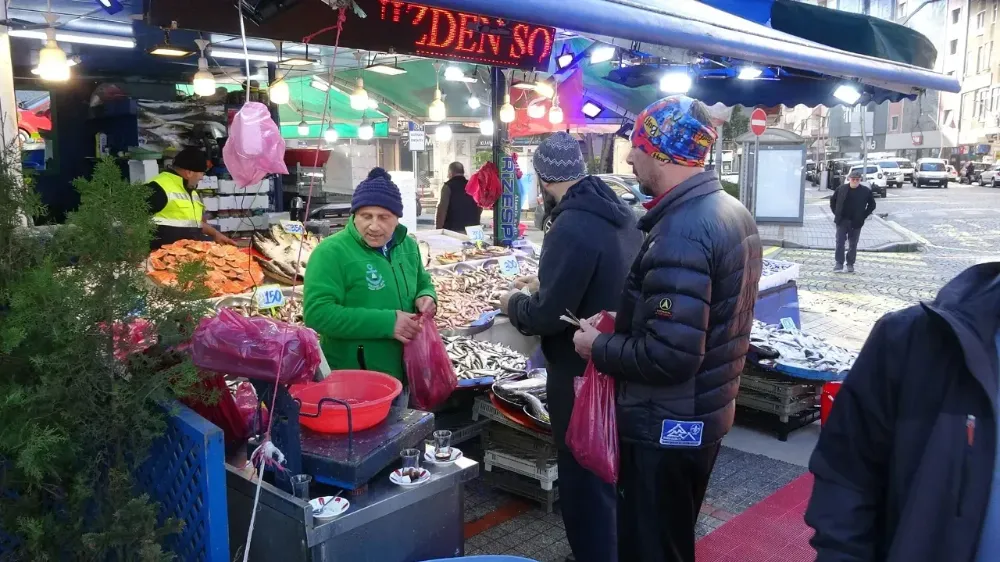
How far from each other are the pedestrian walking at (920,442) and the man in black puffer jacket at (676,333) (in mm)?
971

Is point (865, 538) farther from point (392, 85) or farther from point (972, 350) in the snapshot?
point (392, 85)

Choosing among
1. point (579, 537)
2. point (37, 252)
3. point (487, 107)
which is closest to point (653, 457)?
point (579, 537)

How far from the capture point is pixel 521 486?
179 inches

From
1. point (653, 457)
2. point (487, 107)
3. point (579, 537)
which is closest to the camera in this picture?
point (653, 457)

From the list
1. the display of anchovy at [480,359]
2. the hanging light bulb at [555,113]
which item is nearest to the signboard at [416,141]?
the hanging light bulb at [555,113]

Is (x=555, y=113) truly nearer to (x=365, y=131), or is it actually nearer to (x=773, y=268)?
(x=773, y=268)

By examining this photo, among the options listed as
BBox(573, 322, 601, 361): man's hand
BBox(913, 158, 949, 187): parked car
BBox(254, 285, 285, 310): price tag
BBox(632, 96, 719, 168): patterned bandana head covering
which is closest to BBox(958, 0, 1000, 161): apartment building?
BBox(913, 158, 949, 187): parked car

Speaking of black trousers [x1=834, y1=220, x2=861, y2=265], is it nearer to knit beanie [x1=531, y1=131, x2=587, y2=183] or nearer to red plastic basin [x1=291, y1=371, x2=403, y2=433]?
knit beanie [x1=531, y1=131, x2=587, y2=183]

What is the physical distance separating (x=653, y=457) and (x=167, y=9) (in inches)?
152

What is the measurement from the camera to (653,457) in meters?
2.61

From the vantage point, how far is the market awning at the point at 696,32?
133 inches

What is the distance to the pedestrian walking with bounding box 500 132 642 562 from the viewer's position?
3.03 metres

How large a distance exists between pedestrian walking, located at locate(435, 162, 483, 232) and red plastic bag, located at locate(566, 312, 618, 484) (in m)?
7.15

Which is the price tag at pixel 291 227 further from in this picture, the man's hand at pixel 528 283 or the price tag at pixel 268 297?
the man's hand at pixel 528 283
